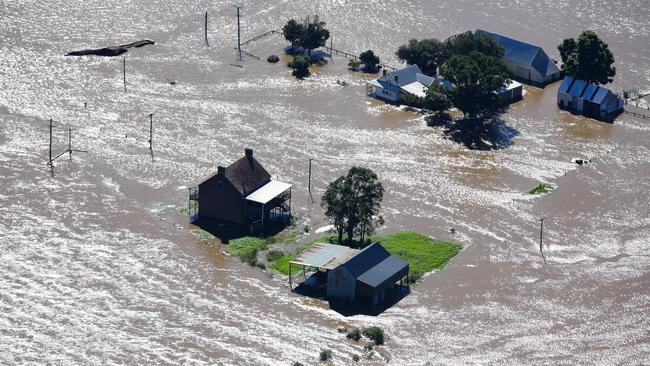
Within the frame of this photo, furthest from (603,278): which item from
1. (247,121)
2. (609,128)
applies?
(247,121)

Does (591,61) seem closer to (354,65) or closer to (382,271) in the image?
(354,65)

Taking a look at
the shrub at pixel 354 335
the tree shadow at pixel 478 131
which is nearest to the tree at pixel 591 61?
the tree shadow at pixel 478 131

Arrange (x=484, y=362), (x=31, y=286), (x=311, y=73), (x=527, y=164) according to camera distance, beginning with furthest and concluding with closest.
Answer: (x=311, y=73) → (x=527, y=164) → (x=31, y=286) → (x=484, y=362)

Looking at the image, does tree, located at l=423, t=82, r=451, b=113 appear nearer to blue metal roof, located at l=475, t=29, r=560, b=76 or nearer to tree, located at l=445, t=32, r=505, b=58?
tree, located at l=445, t=32, r=505, b=58

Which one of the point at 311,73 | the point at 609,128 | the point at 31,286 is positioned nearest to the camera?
the point at 31,286

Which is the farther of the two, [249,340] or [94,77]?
[94,77]

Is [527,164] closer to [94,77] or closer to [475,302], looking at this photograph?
[475,302]
